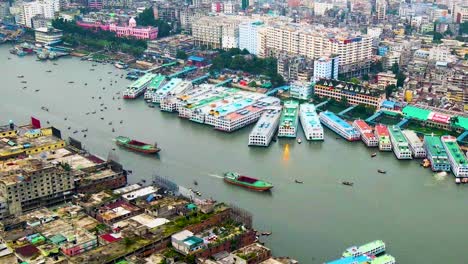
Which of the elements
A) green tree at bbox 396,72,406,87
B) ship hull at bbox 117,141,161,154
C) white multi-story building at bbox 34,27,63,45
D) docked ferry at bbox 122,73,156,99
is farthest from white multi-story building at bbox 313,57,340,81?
white multi-story building at bbox 34,27,63,45

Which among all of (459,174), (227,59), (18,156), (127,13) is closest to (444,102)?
(459,174)

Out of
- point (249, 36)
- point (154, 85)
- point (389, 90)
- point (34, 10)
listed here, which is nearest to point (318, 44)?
point (249, 36)

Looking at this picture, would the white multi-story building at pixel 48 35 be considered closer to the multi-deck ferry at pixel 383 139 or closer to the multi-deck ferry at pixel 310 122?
the multi-deck ferry at pixel 310 122

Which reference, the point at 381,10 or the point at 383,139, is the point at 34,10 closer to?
the point at 381,10

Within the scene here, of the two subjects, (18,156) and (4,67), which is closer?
(18,156)

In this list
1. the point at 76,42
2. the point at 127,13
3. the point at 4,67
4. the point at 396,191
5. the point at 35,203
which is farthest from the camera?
the point at 127,13

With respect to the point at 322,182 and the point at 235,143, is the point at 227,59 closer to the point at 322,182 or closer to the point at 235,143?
the point at 235,143

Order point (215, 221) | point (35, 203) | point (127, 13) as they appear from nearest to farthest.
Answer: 1. point (215, 221)
2. point (35, 203)
3. point (127, 13)
